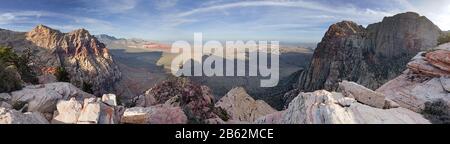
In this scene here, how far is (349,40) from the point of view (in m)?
173

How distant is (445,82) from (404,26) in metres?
174

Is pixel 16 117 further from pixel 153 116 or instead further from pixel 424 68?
pixel 424 68

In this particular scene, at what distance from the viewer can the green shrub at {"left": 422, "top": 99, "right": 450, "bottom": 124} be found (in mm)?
22269

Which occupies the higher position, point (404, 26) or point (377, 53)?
point (404, 26)

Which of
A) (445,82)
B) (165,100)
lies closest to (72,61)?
(165,100)

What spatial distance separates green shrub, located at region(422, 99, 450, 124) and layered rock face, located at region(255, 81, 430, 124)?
0.66 m

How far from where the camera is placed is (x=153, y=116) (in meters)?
27.4

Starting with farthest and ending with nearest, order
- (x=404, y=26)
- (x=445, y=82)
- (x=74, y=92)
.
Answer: (x=404, y=26)
(x=74, y=92)
(x=445, y=82)

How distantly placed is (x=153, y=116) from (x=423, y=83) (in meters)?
20.1

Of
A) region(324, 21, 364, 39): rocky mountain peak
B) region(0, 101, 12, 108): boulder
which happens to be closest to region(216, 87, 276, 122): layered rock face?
region(0, 101, 12, 108): boulder
